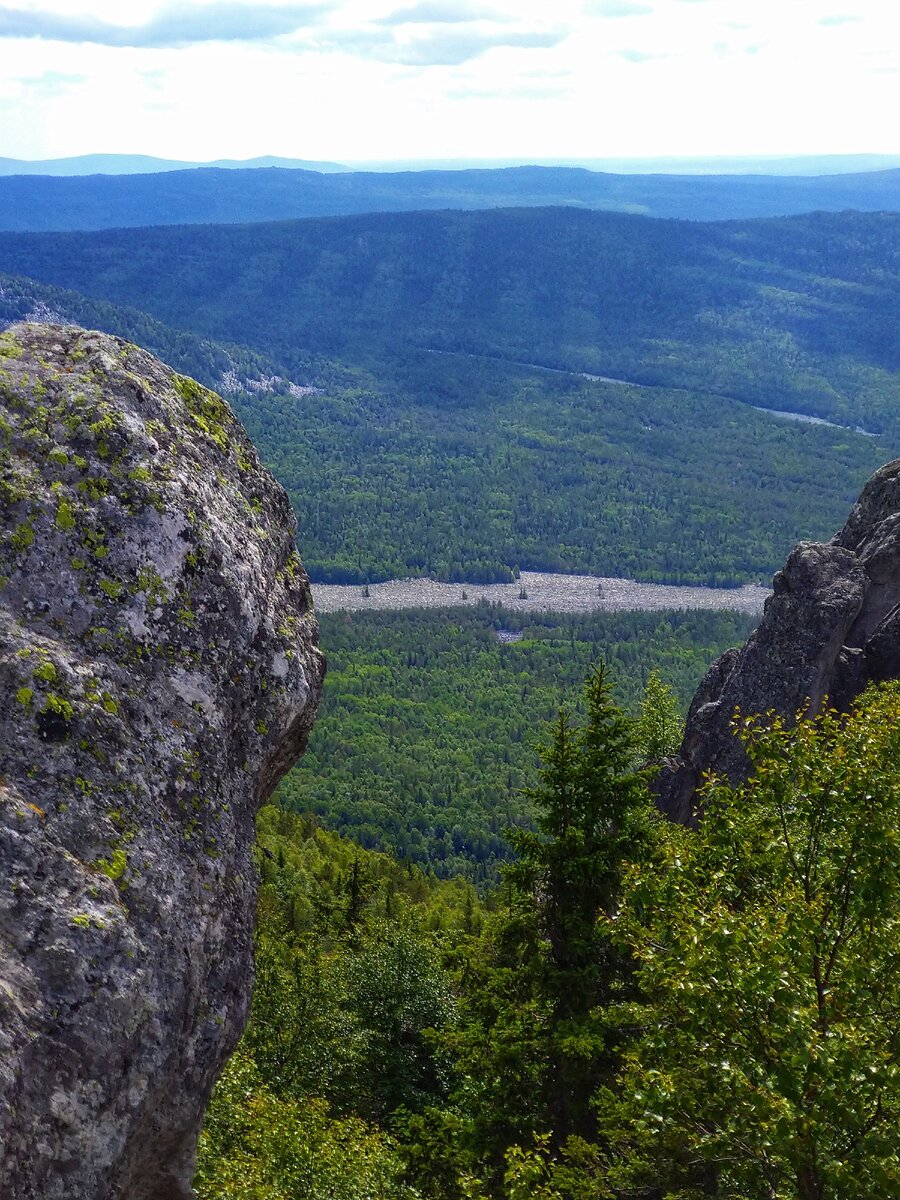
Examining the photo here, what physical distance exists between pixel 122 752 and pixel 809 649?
40392 millimetres

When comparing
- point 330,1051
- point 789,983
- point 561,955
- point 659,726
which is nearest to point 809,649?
point 330,1051

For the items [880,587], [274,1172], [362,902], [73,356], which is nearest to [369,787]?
[362,902]

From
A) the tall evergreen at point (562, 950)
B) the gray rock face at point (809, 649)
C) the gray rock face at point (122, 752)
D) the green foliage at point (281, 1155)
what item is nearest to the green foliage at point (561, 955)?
the tall evergreen at point (562, 950)

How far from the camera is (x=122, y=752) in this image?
12.5 meters

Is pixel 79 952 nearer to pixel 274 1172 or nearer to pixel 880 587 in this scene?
pixel 274 1172

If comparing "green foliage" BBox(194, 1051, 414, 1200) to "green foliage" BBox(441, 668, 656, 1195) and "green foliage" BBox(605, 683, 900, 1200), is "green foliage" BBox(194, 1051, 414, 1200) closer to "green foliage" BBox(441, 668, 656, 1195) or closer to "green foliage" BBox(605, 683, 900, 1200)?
"green foliage" BBox(441, 668, 656, 1195)

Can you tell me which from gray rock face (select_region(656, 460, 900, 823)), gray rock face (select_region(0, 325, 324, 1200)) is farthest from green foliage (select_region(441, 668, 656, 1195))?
gray rock face (select_region(656, 460, 900, 823))

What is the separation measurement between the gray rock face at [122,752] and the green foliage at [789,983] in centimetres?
682

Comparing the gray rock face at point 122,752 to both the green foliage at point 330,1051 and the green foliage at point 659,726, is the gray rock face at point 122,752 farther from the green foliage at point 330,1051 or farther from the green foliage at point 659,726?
the green foliage at point 659,726

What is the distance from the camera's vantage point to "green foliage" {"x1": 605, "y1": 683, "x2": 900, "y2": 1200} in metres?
15.0

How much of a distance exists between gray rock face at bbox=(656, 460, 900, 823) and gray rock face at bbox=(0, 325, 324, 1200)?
119ft

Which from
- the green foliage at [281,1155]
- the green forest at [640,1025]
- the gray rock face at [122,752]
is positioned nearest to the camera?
the gray rock face at [122,752]

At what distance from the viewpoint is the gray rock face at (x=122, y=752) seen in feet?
36.5

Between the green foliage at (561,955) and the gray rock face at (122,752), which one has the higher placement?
the gray rock face at (122,752)
